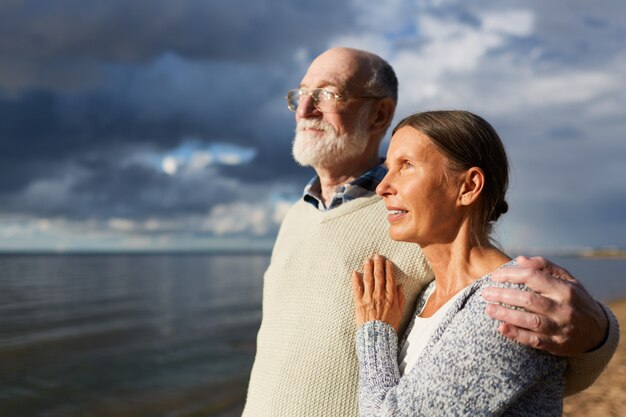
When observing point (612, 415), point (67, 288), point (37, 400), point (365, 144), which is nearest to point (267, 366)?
point (365, 144)

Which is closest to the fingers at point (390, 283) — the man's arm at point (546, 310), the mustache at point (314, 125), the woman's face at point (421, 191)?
the woman's face at point (421, 191)

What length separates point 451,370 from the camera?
143 cm

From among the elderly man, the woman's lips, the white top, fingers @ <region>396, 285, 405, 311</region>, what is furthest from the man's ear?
the white top

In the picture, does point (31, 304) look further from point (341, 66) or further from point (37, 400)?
point (341, 66)

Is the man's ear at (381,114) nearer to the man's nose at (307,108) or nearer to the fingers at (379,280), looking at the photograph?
the man's nose at (307,108)

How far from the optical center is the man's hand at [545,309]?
1.40 meters

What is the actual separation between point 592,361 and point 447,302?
447 millimetres

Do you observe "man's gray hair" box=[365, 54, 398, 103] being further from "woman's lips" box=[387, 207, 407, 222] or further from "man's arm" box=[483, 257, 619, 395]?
"man's arm" box=[483, 257, 619, 395]

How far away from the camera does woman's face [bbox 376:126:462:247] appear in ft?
5.88

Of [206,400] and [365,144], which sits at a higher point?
[365,144]

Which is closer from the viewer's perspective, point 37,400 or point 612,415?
point 612,415

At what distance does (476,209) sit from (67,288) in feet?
99.0

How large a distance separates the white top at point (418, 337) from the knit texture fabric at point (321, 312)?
241 mm

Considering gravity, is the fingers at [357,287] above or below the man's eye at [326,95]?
below
